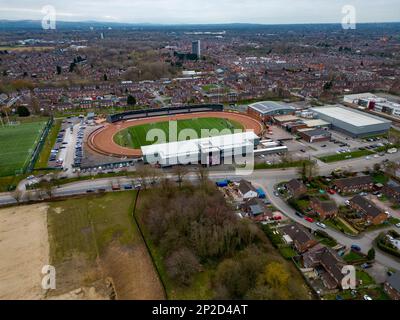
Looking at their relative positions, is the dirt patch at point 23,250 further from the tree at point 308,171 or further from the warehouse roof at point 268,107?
the warehouse roof at point 268,107

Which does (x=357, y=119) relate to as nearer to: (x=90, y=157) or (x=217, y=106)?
(x=217, y=106)

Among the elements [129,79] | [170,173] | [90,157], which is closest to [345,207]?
[170,173]

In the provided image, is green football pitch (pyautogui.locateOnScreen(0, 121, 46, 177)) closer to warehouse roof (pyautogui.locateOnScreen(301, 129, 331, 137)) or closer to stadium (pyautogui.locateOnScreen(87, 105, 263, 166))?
stadium (pyautogui.locateOnScreen(87, 105, 263, 166))

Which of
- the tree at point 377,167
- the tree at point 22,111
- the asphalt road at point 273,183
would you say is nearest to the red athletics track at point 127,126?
the asphalt road at point 273,183

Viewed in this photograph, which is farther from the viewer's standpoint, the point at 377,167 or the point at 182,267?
the point at 377,167

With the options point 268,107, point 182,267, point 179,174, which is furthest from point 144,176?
point 268,107

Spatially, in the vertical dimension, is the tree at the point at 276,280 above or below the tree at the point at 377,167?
below

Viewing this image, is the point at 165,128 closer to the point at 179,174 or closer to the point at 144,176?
the point at 144,176
